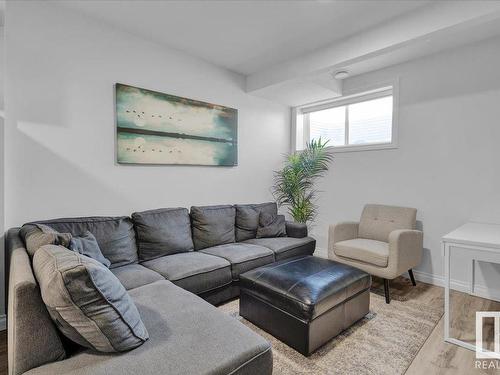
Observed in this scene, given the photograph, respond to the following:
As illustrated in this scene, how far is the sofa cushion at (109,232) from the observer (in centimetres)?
224

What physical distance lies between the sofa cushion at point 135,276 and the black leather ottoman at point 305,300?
0.70 m

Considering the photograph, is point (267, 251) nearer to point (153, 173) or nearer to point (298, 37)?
point (153, 173)

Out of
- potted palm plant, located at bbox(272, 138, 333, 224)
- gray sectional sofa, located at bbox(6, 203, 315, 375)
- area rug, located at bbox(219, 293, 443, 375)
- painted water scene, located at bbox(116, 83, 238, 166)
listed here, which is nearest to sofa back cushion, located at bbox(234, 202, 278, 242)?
gray sectional sofa, located at bbox(6, 203, 315, 375)

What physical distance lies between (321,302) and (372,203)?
2.14m

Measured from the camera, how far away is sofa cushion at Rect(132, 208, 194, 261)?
8.42 ft

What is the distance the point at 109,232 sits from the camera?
2373 mm

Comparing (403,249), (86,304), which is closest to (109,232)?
(86,304)

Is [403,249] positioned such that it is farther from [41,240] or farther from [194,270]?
[41,240]

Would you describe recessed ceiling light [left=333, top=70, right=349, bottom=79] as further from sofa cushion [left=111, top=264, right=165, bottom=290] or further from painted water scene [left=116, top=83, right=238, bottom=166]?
sofa cushion [left=111, top=264, right=165, bottom=290]

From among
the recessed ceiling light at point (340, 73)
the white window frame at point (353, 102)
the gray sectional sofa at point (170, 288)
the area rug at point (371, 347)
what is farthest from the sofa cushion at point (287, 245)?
the recessed ceiling light at point (340, 73)

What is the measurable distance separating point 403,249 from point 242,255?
1535 millimetres

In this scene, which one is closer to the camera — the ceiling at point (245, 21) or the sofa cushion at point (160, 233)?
the ceiling at point (245, 21)

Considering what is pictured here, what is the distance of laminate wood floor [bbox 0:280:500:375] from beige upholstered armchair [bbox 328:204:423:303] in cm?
43

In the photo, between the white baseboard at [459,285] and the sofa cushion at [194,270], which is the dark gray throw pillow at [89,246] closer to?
the sofa cushion at [194,270]
